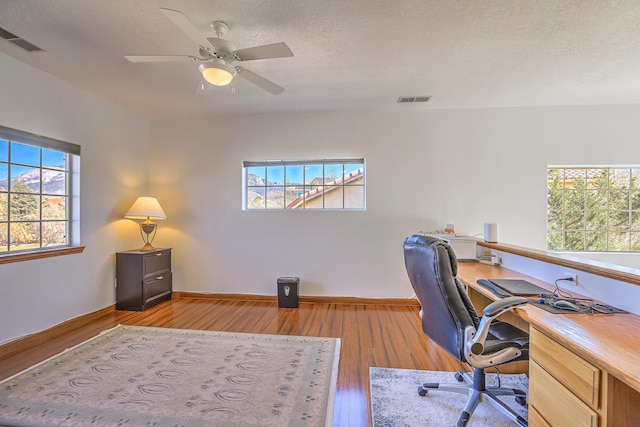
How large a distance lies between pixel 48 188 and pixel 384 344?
3832 mm

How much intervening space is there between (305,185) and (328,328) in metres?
1.95

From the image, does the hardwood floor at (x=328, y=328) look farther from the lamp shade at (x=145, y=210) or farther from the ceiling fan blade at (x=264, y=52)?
the ceiling fan blade at (x=264, y=52)

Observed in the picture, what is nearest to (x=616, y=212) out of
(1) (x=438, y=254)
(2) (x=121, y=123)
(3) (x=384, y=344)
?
(3) (x=384, y=344)

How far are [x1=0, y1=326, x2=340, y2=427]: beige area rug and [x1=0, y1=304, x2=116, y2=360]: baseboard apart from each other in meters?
0.52

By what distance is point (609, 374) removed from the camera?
0.94m

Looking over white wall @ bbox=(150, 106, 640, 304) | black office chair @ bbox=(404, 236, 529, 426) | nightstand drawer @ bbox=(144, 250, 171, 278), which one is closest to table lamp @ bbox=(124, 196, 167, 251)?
nightstand drawer @ bbox=(144, 250, 171, 278)

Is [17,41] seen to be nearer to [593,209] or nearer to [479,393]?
[479,393]

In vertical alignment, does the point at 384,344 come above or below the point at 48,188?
below

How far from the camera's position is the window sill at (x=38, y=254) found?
2.40 metres

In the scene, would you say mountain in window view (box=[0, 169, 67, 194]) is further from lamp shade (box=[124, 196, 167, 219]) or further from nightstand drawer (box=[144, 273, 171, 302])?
nightstand drawer (box=[144, 273, 171, 302])

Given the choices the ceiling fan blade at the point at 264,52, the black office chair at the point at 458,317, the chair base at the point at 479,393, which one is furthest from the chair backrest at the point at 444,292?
the ceiling fan blade at the point at 264,52

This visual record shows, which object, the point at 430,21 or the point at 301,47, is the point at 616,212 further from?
the point at 301,47

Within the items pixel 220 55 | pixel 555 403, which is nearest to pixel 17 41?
pixel 220 55

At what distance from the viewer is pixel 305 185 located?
3912 millimetres
